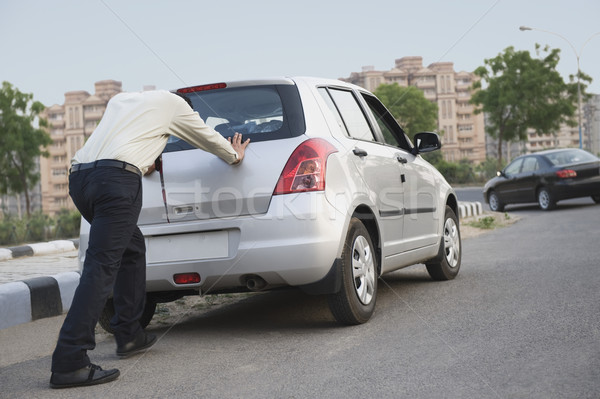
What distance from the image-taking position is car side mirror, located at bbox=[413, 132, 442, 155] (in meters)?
6.18

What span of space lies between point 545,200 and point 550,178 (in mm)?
544

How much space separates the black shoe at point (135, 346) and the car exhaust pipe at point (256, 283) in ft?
2.33

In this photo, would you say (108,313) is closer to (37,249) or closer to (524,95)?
(37,249)

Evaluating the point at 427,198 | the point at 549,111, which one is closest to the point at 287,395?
the point at 427,198

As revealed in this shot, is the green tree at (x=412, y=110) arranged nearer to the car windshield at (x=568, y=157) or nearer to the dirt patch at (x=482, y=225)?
the car windshield at (x=568, y=157)

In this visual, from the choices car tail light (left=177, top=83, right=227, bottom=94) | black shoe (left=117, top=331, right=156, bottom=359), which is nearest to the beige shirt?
car tail light (left=177, top=83, right=227, bottom=94)

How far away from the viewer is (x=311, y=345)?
166 inches

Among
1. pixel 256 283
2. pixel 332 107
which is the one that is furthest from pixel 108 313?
pixel 332 107

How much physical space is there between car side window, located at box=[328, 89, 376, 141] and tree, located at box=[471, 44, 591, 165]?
42077mm

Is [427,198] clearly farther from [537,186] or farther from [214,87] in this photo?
[537,186]

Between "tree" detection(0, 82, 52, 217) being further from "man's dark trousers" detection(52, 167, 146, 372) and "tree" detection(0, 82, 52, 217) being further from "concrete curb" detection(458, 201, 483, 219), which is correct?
"man's dark trousers" detection(52, 167, 146, 372)

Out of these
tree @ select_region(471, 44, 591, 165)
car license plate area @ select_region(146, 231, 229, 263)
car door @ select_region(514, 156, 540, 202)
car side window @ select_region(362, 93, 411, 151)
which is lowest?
car license plate area @ select_region(146, 231, 229, 263)

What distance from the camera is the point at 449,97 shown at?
15000 cm

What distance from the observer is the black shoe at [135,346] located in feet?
14.0
